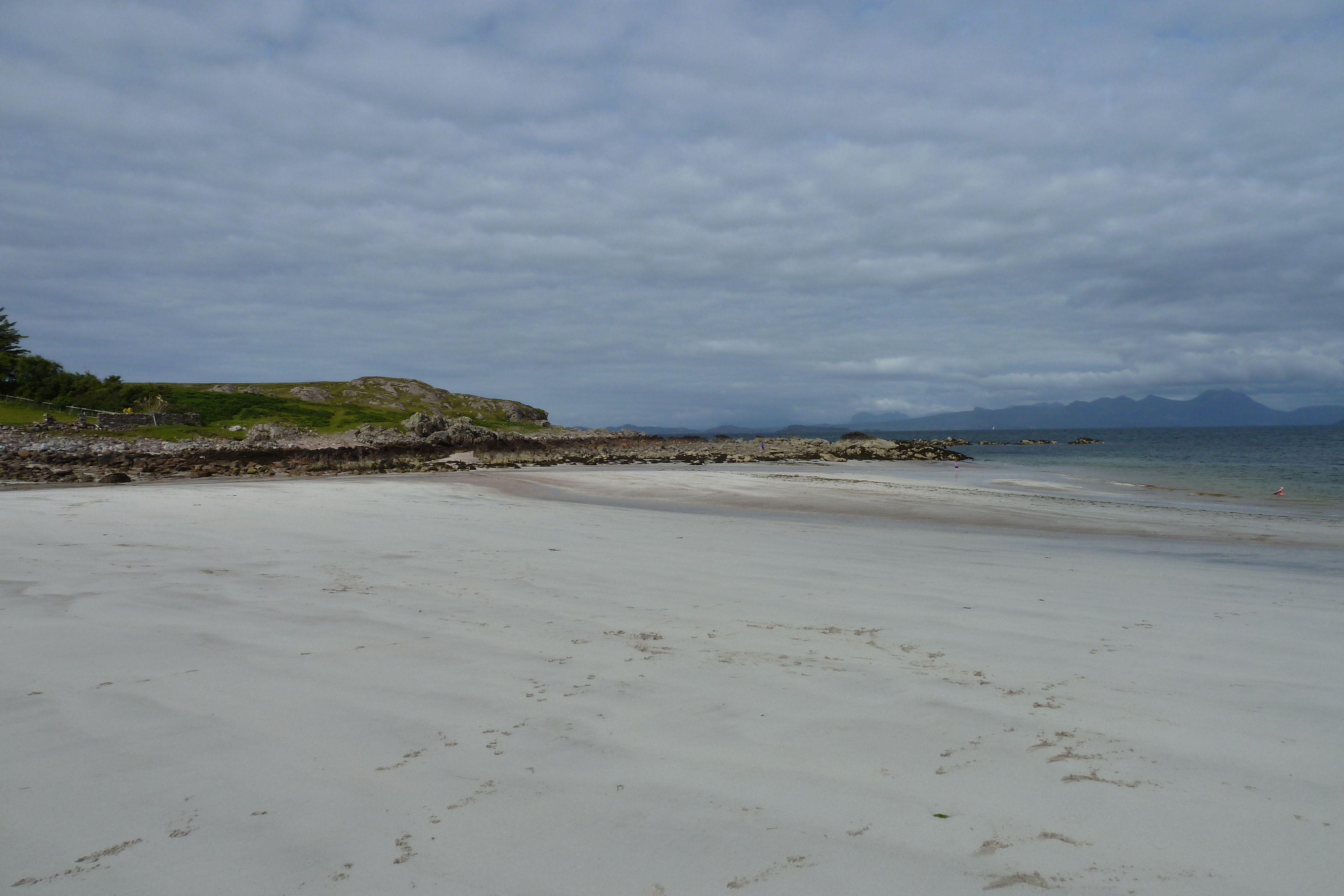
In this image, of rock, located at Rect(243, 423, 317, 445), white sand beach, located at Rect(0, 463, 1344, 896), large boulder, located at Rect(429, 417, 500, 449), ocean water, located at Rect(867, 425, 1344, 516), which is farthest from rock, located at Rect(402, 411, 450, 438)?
white sand beach, located at Rect(0, 463, 1344, 896)

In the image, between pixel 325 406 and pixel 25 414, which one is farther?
pixel 325 406

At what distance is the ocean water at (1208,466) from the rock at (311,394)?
7951 cm

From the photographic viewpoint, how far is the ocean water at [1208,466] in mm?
A: 22094

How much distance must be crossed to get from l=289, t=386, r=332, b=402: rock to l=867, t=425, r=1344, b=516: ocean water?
79.5 metres

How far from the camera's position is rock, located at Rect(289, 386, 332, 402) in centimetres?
8800

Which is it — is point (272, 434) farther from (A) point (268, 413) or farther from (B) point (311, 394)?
(B) point (311, 394)

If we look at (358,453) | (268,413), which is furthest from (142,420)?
(358,453)

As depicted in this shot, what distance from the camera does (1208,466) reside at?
3756cm

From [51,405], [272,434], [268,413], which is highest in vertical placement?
[268,413]

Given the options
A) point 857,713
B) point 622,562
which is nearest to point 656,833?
point 857,713

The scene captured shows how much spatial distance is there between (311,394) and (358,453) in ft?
222

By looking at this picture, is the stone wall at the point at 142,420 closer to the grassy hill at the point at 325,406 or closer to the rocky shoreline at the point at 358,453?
the grassy hill at the point at 325,406

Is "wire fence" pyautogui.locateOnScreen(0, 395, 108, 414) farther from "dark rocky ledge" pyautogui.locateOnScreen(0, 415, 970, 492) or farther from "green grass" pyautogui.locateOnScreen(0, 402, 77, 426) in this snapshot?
"dark rocky ledge" pyautogui.locateOnScreen(0, 415, 970, 492)

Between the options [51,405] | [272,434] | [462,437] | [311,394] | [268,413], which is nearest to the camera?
[462,437]
